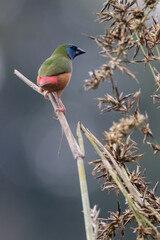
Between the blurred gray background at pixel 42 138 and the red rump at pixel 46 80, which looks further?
the blurred gray background at pixel 42 138

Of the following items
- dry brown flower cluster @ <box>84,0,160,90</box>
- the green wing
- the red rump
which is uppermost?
the green wing

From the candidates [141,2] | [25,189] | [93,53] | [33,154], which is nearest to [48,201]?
[25,189]

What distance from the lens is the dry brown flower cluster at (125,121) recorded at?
1.35 meters

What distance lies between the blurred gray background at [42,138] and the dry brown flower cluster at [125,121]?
50.3ft

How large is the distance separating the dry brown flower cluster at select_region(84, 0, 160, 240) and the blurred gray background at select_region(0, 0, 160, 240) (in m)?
15.3

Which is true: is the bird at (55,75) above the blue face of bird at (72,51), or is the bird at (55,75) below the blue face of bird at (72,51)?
below

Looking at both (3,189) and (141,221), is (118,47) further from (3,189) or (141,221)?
(3,189)

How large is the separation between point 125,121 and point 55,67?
200cm

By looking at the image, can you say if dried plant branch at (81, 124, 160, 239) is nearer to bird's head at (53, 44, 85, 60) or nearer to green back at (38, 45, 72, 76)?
green back at (38, 45, 72, 76)

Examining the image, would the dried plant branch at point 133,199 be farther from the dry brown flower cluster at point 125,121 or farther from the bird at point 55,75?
the bird at point 55,75

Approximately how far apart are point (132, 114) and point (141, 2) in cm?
36

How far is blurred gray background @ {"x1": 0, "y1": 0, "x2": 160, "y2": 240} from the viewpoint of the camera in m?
18.7

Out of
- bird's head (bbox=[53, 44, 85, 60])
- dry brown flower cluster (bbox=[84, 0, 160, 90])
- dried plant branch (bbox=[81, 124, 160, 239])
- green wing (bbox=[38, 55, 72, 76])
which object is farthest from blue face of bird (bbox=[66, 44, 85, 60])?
dried plant branch (bbox=[81, 124, 160, 239])

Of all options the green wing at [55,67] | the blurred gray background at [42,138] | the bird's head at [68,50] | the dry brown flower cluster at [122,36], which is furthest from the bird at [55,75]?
the blurred gray background at [42,138]
